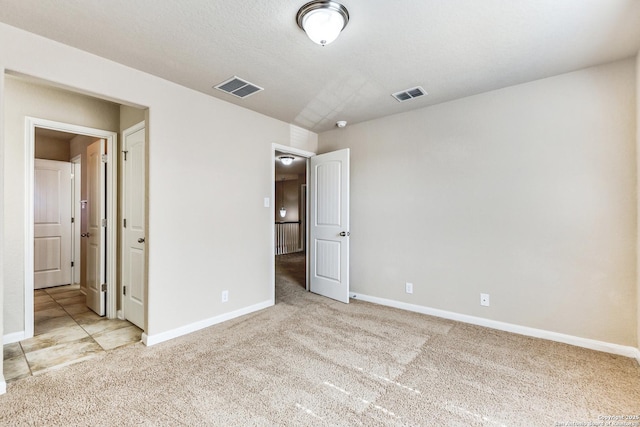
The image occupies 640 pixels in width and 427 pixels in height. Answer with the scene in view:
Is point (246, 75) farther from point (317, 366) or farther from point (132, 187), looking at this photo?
point (317, 366)

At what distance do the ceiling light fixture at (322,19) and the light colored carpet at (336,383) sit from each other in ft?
7.61

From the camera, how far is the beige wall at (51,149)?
470 centimetres

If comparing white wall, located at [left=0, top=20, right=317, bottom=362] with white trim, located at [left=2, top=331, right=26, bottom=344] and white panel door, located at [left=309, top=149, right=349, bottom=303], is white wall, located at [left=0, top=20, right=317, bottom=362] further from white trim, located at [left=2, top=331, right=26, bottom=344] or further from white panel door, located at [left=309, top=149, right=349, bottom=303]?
white panel door, located at [left=309, top=149, right=349, bottom=303]

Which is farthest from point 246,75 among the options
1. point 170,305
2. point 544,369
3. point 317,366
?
point 544,369

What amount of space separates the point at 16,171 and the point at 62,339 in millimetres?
1680

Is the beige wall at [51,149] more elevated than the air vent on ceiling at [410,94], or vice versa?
the air vent on ceiling at [410,94]

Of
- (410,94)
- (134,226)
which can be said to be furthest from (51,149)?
(410,94)

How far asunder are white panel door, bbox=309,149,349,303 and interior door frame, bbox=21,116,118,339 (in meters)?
2.48

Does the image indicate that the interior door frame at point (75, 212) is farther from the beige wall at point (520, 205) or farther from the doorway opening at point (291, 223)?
the beige wall at point (520, 205)

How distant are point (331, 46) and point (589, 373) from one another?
3081mm

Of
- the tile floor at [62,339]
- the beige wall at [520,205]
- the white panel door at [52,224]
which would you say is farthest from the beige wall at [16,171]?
the beige wall at [520,205]

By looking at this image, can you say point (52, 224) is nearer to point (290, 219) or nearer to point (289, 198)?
point (290, 219)

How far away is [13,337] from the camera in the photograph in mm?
2777

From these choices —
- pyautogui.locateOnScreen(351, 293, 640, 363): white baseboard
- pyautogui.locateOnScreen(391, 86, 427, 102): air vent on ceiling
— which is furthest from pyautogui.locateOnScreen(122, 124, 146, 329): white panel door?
pyautogui.locateOnScreen(351, 293, 640, 363): white baseboard
